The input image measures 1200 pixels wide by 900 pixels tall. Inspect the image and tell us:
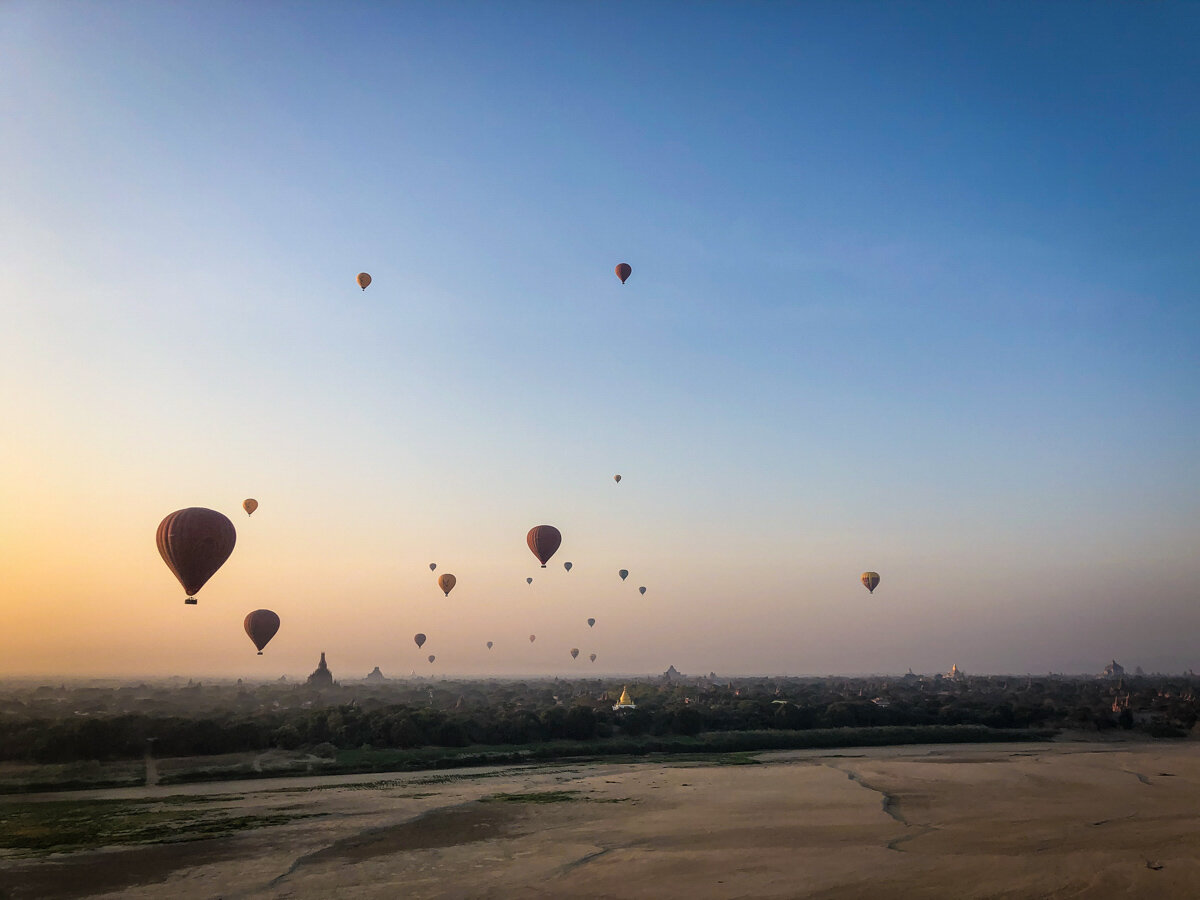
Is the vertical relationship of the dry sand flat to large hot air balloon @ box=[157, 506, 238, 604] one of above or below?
below

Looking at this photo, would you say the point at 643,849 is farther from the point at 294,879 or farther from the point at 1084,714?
the point at 1084,714

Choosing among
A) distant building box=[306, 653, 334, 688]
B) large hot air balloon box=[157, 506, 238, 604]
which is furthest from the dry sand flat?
distant building box=[306, 653, 334, 688]

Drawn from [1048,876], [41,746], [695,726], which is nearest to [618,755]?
[695,726]

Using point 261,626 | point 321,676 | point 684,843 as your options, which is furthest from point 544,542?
point 321,676

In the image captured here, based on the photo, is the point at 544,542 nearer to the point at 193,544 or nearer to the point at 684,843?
the point at 193,544

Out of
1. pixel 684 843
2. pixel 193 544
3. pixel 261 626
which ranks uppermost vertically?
pixel 193 544

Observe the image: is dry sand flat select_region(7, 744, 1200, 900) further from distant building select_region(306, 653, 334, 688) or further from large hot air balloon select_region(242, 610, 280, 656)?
distant building select_region(306, 653, 334, 688)
